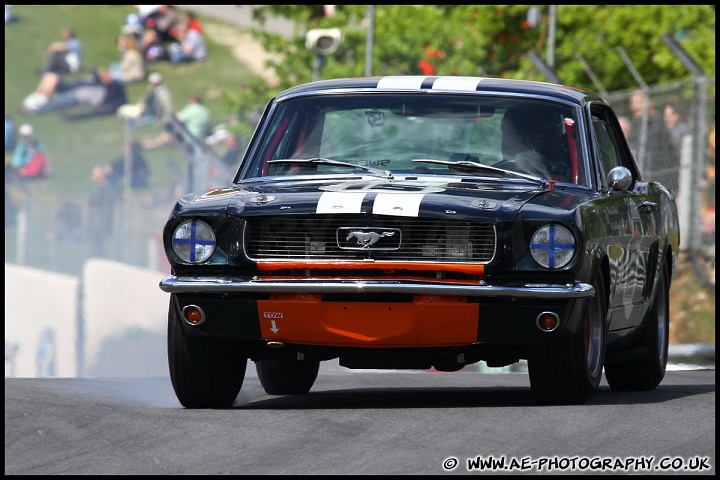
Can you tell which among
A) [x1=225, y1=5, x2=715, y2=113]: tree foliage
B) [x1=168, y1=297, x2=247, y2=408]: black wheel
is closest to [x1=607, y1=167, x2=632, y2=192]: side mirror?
[x1=168, y1=297, x2=247, y2=408]: black wheel

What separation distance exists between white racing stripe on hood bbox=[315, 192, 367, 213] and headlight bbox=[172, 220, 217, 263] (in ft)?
1.71

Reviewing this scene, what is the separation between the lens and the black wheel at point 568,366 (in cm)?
757

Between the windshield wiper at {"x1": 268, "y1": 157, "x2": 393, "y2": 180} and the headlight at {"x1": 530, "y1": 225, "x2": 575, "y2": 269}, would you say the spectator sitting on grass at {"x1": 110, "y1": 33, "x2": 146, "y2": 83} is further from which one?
the headlight at {"x1": 530, "y1": 225, "x2": 575, "y2": 269}

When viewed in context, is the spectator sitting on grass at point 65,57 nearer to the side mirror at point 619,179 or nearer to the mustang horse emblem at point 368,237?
the side mirror at point 619,179

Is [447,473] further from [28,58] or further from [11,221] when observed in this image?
[28,58]

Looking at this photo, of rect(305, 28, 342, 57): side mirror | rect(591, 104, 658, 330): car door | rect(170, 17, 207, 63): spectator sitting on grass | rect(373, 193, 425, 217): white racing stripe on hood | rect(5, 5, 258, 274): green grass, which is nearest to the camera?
rect(373, 193, 425, 217): white racing stripe on hood

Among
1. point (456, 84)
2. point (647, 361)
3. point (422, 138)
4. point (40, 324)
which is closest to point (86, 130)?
point (40, 324)

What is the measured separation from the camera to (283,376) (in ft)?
30.8

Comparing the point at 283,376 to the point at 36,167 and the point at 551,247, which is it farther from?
the point at 36,167

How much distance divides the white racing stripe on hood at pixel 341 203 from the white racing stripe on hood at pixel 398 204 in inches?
3.2

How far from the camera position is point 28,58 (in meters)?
56.8

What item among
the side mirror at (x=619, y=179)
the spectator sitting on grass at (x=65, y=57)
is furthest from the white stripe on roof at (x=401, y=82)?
the spectator sitting on grass at (x=65, y=57)

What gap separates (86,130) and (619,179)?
45831 millimetres

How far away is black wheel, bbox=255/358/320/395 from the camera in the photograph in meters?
9.37
